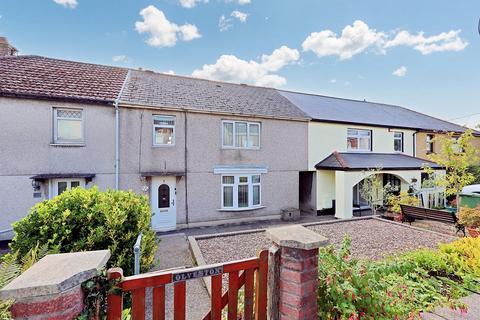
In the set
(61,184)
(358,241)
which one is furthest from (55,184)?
(358,241)

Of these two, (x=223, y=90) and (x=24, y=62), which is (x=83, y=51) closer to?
(x=24, y=62)

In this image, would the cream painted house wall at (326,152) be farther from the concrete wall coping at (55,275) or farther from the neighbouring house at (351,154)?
the concrete wall coping at (55,275)

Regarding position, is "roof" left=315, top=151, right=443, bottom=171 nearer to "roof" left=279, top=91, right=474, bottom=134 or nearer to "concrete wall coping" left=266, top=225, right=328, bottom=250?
"roof" left=279, top=91, right=474, bottom=134

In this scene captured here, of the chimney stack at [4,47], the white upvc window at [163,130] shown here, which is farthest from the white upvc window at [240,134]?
the chimney stack at [4,47]

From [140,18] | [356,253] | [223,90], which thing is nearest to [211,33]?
[223,90]

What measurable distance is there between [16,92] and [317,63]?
57.6ft

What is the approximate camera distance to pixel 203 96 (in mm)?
13148

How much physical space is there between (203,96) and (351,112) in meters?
11.4

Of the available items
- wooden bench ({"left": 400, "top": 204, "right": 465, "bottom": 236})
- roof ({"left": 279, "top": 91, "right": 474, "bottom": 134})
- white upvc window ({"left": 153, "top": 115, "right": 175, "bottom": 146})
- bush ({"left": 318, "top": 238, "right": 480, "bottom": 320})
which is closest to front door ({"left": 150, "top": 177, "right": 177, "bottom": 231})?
white upvc window ({"left": 153, "top": 115, "right": 175, "bottom": 146})

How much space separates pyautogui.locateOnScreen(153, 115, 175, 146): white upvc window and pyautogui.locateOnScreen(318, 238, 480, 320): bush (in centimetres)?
947

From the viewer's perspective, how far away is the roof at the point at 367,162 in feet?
42.8

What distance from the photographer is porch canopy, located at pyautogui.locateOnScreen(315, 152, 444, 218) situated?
12.7 meters

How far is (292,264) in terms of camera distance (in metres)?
2.49

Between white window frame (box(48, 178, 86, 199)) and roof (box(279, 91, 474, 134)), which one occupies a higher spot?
roof (box(279, 91, 474, 134))
